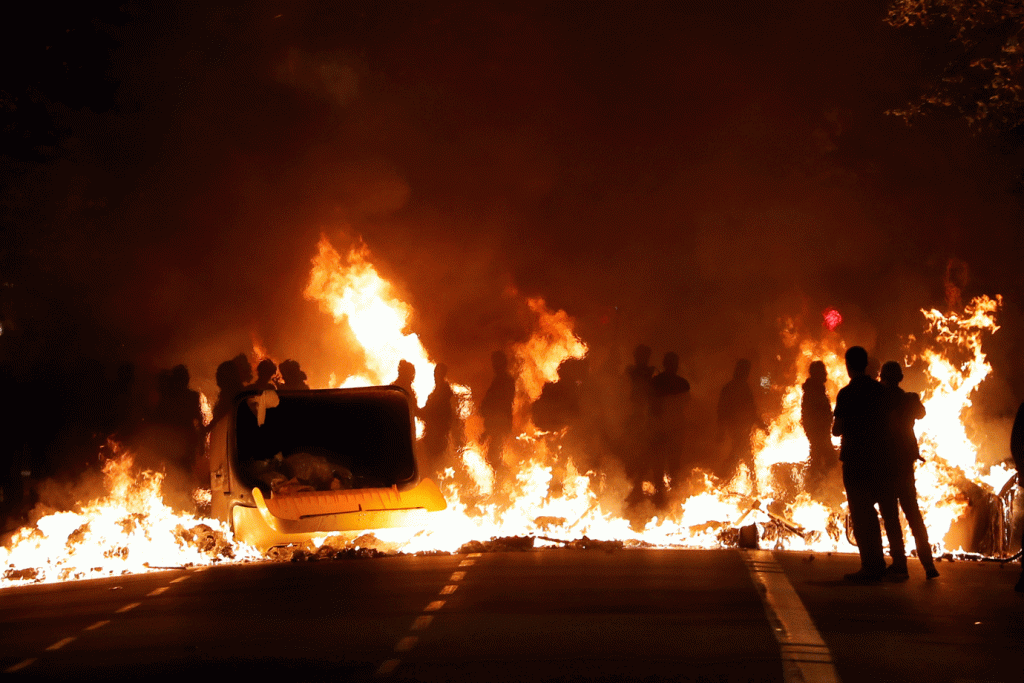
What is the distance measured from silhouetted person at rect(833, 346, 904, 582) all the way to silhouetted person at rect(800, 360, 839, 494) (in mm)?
7271

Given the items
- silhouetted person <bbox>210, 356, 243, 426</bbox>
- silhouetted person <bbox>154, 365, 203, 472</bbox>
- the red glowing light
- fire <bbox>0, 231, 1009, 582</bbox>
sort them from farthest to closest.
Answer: silhouetted person <bbox>210, 356, 243, 426</bbox>, the red glowing light, silhouetted person <bbox>154, 365, 203, 472</bbox>, fire <bbox>0, 231, 1009, 582</bbox>

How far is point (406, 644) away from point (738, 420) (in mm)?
12772

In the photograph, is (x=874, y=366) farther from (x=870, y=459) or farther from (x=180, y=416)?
(x=180, y=416)

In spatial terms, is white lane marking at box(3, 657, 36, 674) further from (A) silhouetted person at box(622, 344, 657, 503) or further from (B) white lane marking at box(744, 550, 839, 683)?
(A) silhouetted person at box(622, 344, 657, 503)

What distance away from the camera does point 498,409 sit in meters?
20.2

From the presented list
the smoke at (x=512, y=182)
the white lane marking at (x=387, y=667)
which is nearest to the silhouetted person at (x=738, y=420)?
the smoke at (x=512, y=182)

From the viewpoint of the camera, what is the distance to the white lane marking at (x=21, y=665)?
23.0 ft

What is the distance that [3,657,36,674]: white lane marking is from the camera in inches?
276

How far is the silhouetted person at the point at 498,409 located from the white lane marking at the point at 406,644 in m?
12.3

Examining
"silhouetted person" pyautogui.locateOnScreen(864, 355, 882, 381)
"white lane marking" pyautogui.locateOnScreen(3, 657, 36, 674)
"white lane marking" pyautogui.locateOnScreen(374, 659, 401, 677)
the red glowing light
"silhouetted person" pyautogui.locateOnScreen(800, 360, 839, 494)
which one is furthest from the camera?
the red glowing light

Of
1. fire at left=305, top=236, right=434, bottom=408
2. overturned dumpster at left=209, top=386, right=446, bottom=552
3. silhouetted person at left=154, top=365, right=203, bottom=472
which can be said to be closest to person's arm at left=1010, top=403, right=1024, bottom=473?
overturned dumpster at left=209, top=386, right=446, bottom=552

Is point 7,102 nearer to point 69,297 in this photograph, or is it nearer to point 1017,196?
point 69,297

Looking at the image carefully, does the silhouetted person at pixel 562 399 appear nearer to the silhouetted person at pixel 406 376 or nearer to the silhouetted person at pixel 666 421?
the silhouetted person at pixel 666 421

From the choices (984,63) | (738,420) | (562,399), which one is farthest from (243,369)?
(984,63)
